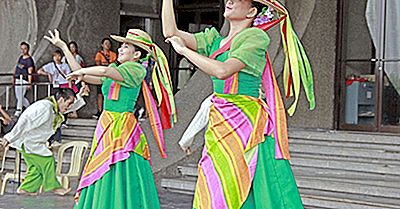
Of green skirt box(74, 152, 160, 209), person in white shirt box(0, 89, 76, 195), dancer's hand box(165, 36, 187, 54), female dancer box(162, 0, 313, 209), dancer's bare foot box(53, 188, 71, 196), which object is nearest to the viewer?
dancer's hand box(165, 36, 187, 54)

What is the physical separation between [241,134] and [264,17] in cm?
77

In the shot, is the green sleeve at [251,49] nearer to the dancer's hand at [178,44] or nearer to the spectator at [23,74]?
the dancer's hand at [178,44]

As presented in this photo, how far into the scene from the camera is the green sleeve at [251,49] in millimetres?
4848

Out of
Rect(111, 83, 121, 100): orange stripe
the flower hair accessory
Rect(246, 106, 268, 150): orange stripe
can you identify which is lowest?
Rect(246, 106, 268, 150): orange stripe

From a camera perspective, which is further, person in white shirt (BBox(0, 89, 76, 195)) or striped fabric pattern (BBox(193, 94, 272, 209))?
person in white shirt (BBox(0, 89, 76, 195))

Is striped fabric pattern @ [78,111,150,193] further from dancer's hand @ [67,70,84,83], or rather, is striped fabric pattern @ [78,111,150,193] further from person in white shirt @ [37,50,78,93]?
person in white shirt @ [37,50,78,93]

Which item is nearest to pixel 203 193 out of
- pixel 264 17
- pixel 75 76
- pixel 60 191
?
pixel 264 17

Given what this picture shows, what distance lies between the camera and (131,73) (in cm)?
682

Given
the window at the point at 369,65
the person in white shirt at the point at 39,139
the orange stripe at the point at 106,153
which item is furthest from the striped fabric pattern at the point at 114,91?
the window at the point at 369,65

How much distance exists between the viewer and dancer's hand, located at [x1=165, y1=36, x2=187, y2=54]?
4721mm

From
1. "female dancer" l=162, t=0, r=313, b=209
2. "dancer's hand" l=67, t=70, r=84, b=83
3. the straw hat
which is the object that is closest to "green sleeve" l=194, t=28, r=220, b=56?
"female dancer" l=162, t=0, r=313, b=209

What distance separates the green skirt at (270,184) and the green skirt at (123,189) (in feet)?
6.02

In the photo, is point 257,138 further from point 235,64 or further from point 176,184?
point 176,184

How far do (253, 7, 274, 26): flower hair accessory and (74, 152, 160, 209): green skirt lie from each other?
2.02m
